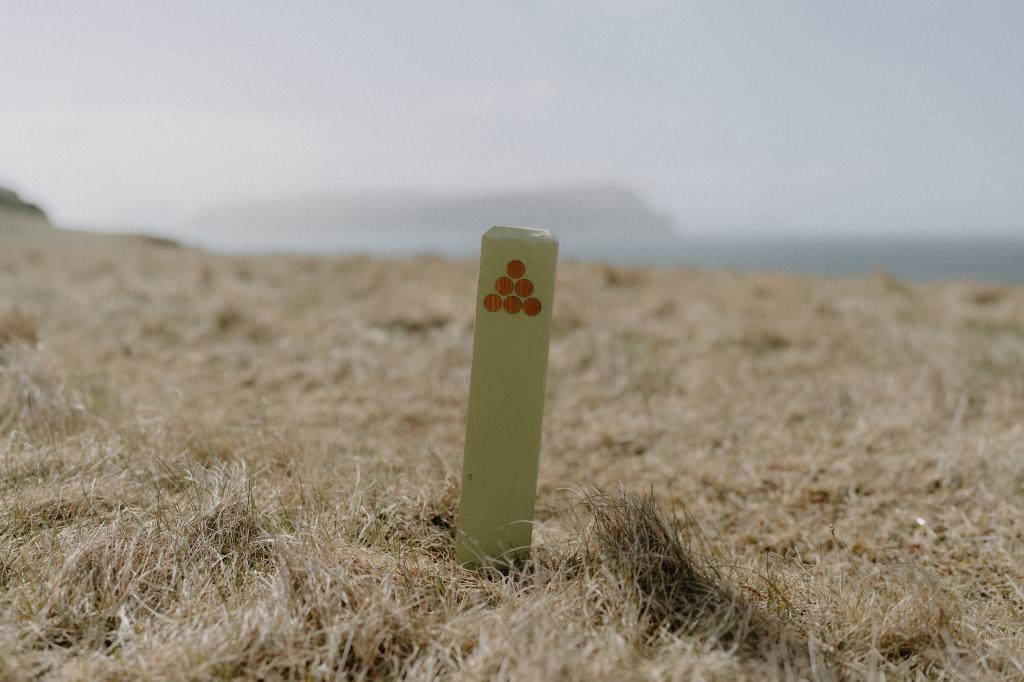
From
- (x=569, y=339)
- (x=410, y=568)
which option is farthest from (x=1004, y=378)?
(x=410, y=568)

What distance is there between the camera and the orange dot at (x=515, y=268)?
2146 mm

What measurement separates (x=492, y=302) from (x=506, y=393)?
283mm

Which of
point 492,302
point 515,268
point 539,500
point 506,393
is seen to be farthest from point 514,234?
point 539,500

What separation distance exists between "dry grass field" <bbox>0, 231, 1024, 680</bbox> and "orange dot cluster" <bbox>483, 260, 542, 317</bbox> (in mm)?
688

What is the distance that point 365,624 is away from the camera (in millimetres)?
1879

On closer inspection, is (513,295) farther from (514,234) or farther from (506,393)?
(506,393)

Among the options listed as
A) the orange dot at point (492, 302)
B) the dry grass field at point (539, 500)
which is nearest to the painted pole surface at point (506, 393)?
the orange dot at point (492, 302)

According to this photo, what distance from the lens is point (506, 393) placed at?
222 cm

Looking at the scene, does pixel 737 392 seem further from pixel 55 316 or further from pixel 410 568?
pixel 55 316

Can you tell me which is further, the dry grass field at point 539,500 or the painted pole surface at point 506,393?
the painted pole surface at point 506,393

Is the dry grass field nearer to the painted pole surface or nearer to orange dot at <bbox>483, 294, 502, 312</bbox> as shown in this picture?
the painted pole surface

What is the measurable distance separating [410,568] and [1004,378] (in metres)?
4.56

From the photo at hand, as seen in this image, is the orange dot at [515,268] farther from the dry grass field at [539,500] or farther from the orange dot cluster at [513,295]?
the dry grass field at [539,500]

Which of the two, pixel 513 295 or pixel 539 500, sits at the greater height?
pixel 513 295
